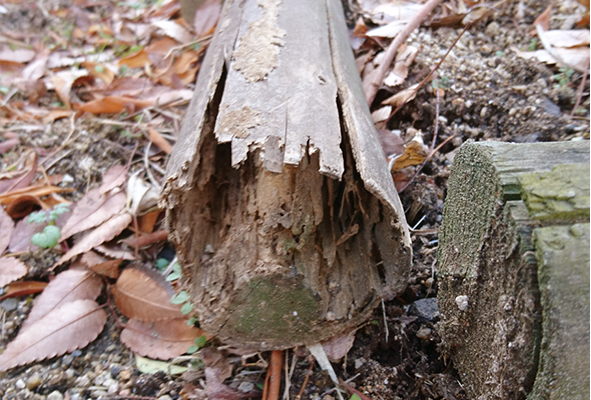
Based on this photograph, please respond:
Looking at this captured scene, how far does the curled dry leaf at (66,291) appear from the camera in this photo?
1.61 meters

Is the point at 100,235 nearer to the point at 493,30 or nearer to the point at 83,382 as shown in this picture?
the point at 83,382

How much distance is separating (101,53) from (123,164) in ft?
3.89

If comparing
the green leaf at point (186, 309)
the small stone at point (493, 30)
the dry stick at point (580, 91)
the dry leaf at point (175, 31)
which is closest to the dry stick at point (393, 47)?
the small stone at point (493, 30)

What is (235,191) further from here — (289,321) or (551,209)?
(551,209)

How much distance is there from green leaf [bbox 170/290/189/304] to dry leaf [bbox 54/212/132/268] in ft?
1.41

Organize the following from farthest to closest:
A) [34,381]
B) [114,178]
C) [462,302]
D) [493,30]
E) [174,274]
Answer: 1. [493,30]
2. [114,178]
3. [174,274]
4. [34,381]
5. [462,302]

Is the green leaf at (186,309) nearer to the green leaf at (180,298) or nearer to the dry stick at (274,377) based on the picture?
the green leaf at (180,298)

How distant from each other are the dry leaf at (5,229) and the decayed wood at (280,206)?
3.06ft

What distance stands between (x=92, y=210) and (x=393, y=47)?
5.09 feet

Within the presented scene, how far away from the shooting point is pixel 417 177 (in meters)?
1.75

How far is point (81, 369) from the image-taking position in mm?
1493

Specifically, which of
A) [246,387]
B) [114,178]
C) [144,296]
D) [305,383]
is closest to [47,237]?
[114,178]

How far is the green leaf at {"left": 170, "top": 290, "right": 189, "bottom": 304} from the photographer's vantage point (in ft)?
4.90

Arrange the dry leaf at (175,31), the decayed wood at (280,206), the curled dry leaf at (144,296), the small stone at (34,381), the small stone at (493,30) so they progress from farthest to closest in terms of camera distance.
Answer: the dry leaf at (175,31)
the small stone at (493,30)
the curled dry leaf at (144,296)
the small stone at (34,381)
the decayed wood at (280,206)
